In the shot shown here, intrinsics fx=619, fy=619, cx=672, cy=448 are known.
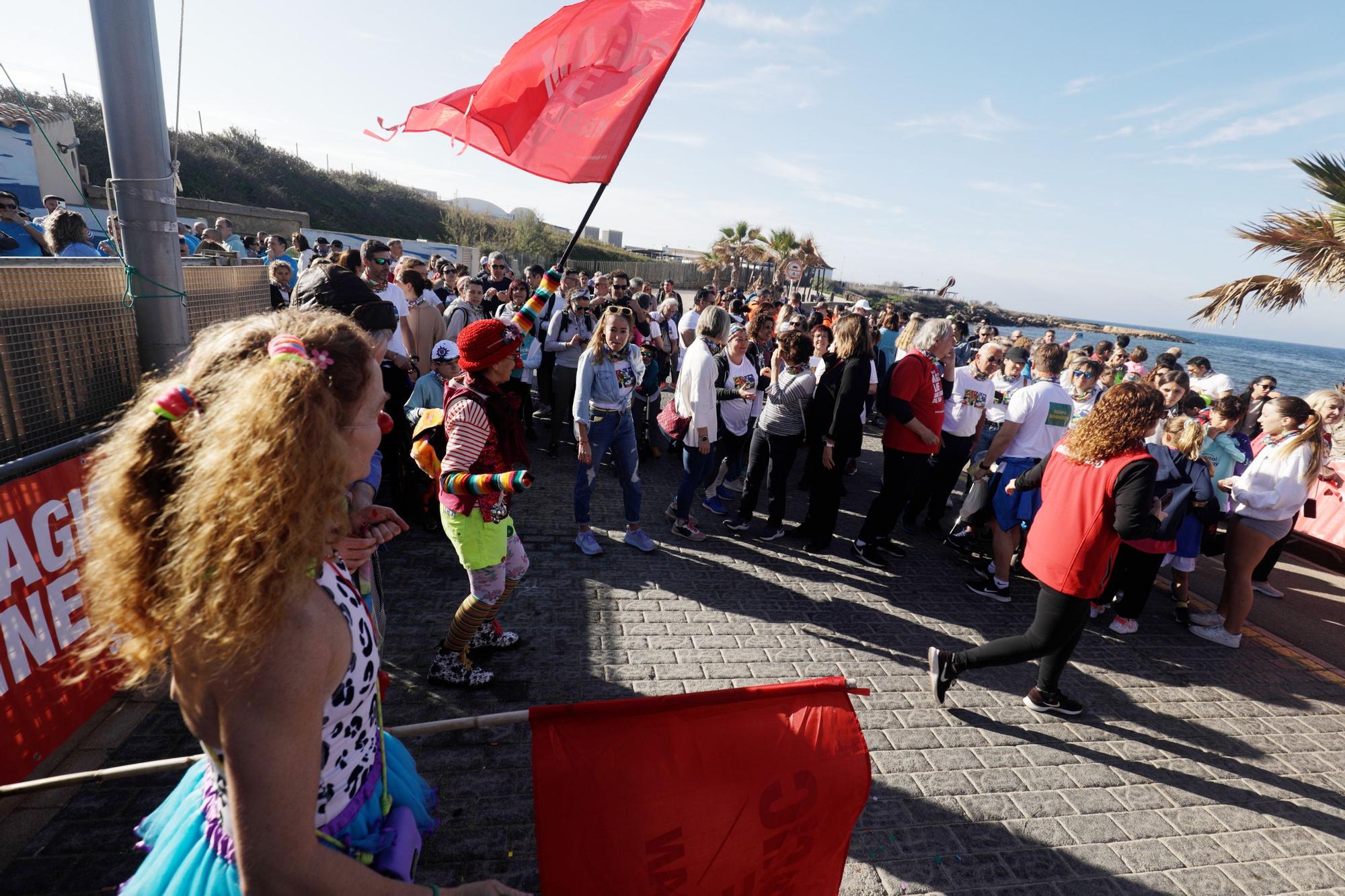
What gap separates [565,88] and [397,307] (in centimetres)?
312

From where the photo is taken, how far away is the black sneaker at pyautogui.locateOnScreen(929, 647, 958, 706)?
3920 millimetres

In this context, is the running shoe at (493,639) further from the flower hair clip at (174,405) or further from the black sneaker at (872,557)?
the black sneaker at (872,557)

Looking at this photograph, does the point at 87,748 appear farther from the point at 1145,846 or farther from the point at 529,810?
the point at 1145,846

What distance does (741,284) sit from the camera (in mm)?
37781

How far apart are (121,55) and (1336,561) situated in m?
11.9

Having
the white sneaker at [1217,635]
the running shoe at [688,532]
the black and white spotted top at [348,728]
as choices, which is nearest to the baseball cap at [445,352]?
the running shoe at [688,532]

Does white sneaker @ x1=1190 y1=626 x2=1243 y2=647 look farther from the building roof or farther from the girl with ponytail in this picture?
the building roof

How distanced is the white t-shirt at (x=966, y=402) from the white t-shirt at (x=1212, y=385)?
380 cm

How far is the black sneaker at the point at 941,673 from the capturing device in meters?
3.92

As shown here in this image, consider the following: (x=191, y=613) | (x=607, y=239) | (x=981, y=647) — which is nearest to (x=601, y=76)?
(x=191, y=613)

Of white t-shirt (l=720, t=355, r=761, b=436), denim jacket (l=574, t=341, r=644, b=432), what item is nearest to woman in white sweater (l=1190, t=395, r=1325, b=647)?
white t-shirt (l=720, t=355, r=761, b=436)

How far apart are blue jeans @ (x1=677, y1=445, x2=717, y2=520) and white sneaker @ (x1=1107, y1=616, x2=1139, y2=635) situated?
3803mm

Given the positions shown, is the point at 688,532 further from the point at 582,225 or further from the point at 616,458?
the point at 582,225

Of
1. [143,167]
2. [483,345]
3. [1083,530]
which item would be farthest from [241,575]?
[1083,530]
